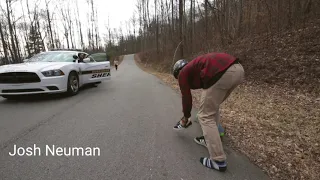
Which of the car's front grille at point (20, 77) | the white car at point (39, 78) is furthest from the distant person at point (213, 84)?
the car's front grille at point (20, 77)

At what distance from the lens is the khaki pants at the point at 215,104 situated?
2.38 m

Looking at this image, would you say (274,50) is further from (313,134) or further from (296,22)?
(313,134)

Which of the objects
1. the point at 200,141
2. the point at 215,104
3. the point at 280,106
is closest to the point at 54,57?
the point at 200,141

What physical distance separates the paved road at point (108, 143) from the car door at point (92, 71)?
2.45 m

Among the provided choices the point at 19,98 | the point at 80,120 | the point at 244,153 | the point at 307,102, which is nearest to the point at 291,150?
the point at 244,153

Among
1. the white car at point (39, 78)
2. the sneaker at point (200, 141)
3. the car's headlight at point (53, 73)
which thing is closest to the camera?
the sneaker at point (200, 141)

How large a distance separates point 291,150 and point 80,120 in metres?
3.69

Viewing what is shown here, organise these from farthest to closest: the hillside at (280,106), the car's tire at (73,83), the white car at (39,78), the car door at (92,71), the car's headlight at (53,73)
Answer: the car door at (92,71)
the car's tire at (73,83)
the car's headlight at (53,73)
the white car at (39,78)
the hillside at (280,106)

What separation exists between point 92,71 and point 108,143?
5474 millimetres

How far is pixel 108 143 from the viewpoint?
3.04 metres

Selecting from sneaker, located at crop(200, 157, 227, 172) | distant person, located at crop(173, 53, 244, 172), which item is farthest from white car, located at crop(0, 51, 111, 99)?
sneaker, located at crop(200, 157, 227, 172)

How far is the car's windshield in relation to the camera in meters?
6.91

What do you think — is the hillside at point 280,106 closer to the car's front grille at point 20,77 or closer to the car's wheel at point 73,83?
the car's wheel at point 73,83

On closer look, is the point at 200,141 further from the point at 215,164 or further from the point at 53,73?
the point at 53,73
